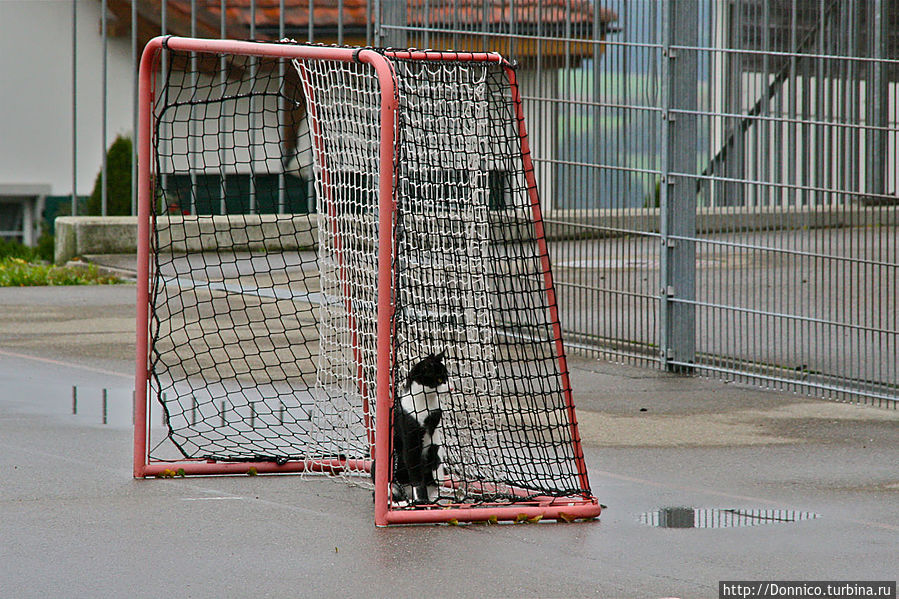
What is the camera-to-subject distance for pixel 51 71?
24250 millimetres

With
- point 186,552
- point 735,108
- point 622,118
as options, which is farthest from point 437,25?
point 186,552

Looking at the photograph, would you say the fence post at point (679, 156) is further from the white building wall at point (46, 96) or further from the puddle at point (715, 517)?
the white building wall at point (46, 96)

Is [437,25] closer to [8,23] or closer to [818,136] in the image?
[818,136]

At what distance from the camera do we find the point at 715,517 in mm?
6469

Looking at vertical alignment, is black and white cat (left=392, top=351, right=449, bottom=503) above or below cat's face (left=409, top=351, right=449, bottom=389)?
below

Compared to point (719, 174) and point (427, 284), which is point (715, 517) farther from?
point (719, 174)

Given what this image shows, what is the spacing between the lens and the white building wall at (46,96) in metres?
23.8

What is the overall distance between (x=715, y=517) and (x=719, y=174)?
4088 mm

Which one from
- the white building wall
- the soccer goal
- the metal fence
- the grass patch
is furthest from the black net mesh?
the white building wall

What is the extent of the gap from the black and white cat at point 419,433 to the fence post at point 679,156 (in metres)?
4.31

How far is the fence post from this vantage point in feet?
33.7

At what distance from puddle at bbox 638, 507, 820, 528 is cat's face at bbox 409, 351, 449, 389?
1140mm

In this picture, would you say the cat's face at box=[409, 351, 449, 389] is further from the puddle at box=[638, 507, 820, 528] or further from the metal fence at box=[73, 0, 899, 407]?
the metal fence at box=[73, 0, 899, 407]

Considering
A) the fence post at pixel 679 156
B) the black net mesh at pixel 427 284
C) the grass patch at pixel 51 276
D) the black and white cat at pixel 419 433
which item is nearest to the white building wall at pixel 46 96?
the grass patch at pixel 51 276
